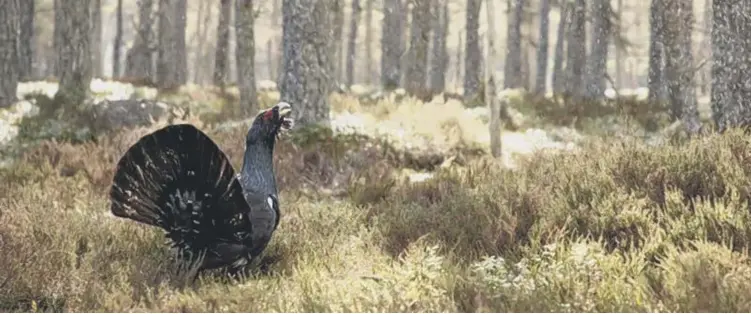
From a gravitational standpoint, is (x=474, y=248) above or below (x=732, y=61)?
below

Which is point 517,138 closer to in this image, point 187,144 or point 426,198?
point 426,198

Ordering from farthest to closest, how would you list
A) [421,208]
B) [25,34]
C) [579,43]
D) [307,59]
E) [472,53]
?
[472,53] → [25,34] → [579,43] → [307,59] → [421,208]

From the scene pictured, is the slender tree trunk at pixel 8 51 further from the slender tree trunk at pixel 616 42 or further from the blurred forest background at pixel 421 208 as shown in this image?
the slender tree trunk at pixel 616 42

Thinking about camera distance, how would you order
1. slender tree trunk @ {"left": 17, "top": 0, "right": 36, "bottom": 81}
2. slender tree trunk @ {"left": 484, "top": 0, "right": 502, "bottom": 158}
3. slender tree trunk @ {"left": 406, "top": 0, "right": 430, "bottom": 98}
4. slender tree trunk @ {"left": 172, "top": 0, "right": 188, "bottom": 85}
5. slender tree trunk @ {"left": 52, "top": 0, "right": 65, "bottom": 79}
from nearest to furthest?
1. slender tree trunk @ {"left": 484, "top": 0, "right": 502, "bottom": 158}
2. slender tree trunk @ {"left": 52, "top": 0, "right": 65, "bottom": 79}
3. slender tree trunk @ {"left": 406, "top": 0, "right": 430, "bottom": 98}
4. slender tree trunk @ {"left": 17, "top": 0, "right": 36, "bottom": 81}
5. slender tree trunk @ {"left": 172, "top": 0, "right": 188, "bottom": 85}

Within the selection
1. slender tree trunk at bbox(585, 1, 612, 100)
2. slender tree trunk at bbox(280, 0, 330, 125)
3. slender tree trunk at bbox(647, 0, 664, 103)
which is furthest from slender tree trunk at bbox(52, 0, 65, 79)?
slender tree trunk at bbox(585, 1, 612, 100)

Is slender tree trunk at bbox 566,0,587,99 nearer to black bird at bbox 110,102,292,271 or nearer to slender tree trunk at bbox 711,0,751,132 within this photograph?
slender tree trunk at bbox 711,0,751,132

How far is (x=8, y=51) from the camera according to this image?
14.4m

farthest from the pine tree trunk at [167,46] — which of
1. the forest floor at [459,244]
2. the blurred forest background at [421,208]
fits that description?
the forest floor at [459,244]

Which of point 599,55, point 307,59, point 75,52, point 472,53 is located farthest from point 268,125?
point 472,53

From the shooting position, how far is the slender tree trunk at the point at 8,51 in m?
14.2

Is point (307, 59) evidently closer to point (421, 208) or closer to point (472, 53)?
point (421, 208)

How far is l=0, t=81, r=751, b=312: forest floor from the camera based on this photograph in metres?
3.83

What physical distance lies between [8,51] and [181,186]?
11757mm

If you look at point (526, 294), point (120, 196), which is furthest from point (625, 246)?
point (120, 196)
